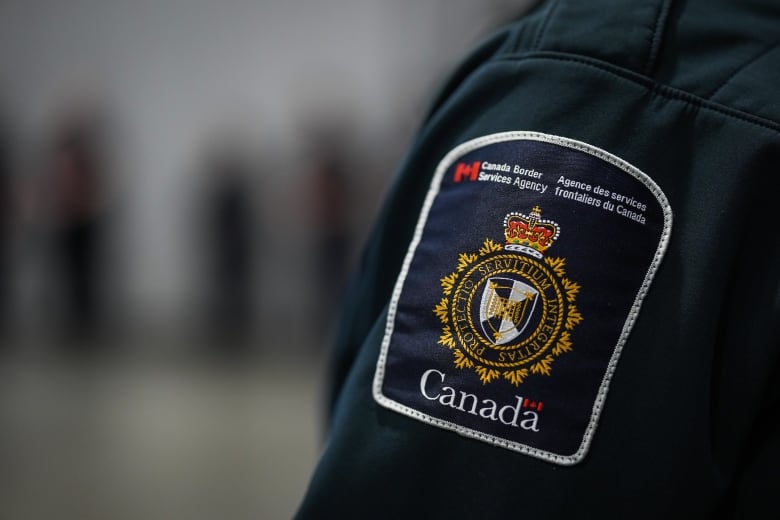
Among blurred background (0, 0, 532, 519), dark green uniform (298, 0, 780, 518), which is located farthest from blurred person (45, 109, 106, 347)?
dark green uniform (298, 0, 780, 518)

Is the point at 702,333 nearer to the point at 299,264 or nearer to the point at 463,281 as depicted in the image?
the point at 463,281

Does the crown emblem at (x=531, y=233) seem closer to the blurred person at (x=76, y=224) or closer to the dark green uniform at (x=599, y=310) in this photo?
the dark green uniform at (x=599, y=310)

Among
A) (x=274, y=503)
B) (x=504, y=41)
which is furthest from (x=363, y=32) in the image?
(x=504, y=41)

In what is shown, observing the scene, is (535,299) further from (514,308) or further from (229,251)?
(229,251)

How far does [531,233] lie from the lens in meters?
0.55

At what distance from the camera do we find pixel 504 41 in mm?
631

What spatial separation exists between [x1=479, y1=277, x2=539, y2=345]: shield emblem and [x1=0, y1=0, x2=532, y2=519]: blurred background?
2078 millimetres

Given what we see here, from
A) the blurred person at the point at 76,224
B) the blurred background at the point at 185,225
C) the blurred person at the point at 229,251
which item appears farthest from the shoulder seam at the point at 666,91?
the blurred person at the point at 229,251

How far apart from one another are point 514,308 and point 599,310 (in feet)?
0.19

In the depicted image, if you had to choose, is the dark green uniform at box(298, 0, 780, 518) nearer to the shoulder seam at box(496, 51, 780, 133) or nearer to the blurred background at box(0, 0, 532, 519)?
the shoulder seam at box(496, 51, 780, 133)

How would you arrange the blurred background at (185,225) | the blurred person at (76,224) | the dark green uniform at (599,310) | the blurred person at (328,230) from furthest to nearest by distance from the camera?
1. the blurred person at (328,230)
2. the blurred person at (76,224)
3. the blurred background at (185,225)
4. the dark green uniform at (599,310)

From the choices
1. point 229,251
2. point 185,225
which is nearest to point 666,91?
point 229,251

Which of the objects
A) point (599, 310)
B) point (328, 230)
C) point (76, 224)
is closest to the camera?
point (599, 310)

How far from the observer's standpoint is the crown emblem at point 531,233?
1.80 ft
